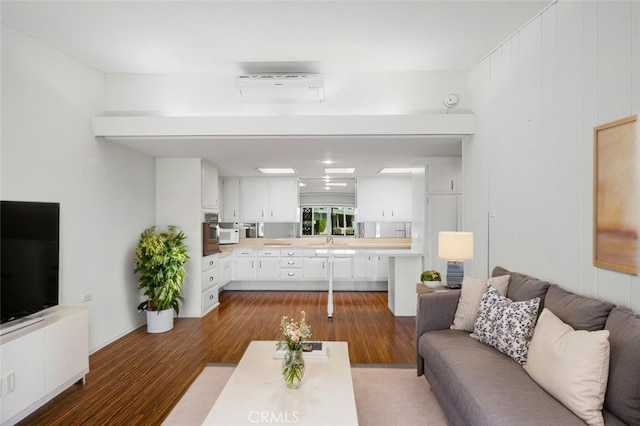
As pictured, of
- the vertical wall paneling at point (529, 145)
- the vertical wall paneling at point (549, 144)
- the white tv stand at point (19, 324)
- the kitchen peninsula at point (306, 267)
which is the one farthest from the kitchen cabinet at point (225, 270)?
the vertical wall paneling at point (549, 144)

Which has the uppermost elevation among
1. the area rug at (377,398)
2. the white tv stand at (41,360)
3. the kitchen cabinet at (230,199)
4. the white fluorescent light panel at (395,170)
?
the white fluorescent light panel at (395,170)

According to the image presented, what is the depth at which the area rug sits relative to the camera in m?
2.30

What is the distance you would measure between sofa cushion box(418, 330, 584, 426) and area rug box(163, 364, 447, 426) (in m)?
0.21

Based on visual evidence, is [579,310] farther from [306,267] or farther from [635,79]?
[306,267]

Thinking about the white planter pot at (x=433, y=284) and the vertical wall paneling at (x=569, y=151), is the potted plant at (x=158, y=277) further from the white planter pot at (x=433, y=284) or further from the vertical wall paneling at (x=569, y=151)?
the vertical wall paneling at (x=569, y=151)

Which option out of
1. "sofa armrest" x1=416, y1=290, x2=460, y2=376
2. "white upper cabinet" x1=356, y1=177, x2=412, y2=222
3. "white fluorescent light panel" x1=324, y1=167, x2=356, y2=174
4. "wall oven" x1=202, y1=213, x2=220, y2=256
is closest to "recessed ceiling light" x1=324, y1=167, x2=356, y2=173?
"white fluorescent light panel" x1=324, y1=167, x2=356, y2=174

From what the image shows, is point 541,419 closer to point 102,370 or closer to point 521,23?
point 521,23

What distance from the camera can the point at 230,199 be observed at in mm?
6969

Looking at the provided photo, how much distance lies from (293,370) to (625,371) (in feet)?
5.24

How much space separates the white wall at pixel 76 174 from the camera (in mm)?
2666

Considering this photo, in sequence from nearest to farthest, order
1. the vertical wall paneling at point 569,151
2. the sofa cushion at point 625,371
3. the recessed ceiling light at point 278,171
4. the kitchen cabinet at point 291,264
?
1. the sofa cushion at point 625,371
2. the vertical wall paneling at point 569,151
3. the recessed ceiling light at point 278,171
4. the kitchen cabinet at point 291,264

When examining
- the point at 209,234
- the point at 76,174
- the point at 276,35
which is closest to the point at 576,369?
the point at 276,35

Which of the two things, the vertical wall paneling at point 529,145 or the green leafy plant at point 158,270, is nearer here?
the vertical wall paneling at point 529,145

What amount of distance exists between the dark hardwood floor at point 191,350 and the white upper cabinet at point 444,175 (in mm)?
1879
